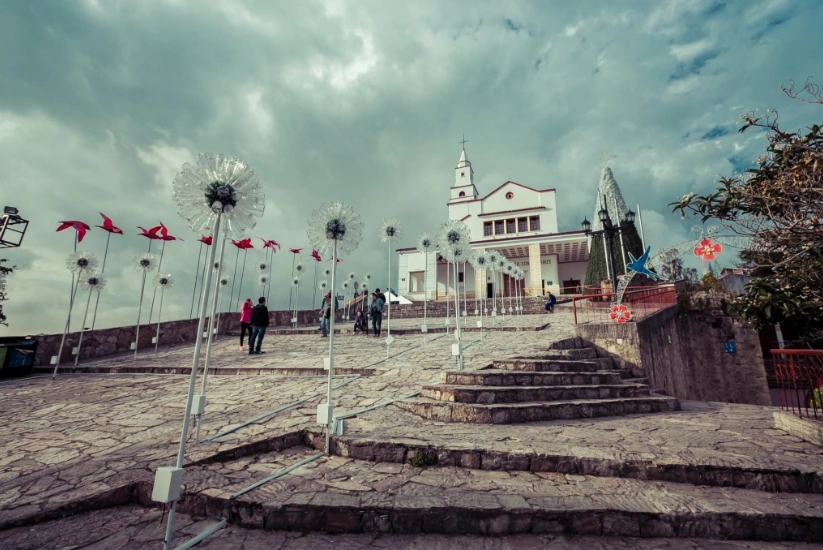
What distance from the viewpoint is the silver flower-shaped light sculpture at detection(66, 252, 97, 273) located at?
33.1ft

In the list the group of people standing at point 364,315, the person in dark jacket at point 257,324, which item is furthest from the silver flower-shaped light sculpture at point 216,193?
the group of people standing at point 364,315

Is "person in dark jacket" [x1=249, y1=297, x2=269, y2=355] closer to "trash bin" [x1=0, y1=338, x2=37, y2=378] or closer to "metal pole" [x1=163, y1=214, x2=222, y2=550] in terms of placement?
"trash bin" [x1=0, y1=338, x2=37, y2=378]

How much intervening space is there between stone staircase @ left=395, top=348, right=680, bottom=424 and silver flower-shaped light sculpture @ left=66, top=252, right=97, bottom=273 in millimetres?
10936

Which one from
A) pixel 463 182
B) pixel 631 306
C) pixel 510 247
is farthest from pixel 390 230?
pixel 463 182

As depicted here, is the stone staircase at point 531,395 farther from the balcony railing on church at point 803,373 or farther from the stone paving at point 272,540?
the stone paving at point 272,540

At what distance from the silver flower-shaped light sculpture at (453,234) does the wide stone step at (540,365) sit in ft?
10.8

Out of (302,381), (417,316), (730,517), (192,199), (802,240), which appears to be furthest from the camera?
(417,316)

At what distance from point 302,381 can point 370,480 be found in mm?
4152

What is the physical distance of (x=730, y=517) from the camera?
2652 millimetres

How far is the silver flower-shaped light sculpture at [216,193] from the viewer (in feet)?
10.00

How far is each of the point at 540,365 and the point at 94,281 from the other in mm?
12980

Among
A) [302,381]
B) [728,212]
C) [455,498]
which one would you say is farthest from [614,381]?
[302,381]

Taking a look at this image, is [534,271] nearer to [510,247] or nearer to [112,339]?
[510,247]

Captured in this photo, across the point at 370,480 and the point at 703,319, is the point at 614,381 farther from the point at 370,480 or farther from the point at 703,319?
the point at 703,319
